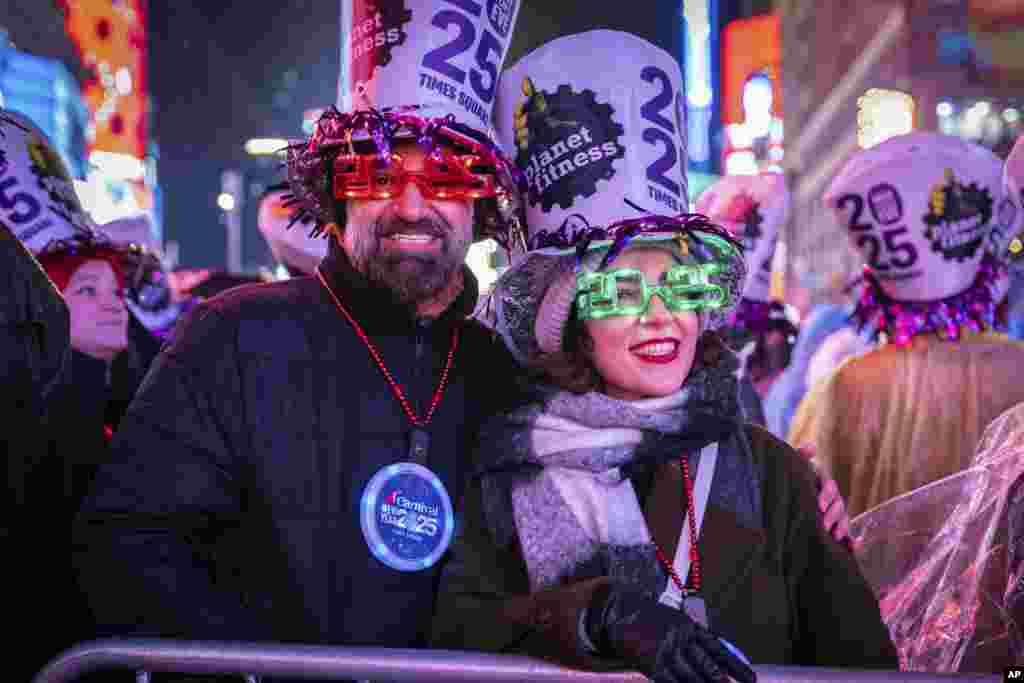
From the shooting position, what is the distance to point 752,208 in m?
4.96

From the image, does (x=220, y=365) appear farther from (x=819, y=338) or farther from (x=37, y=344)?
(x=819, y=338)

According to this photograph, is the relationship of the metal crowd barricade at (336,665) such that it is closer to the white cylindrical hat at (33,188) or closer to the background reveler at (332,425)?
the background reveler at (332,425)

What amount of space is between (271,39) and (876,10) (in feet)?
124

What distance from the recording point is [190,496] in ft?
8.05

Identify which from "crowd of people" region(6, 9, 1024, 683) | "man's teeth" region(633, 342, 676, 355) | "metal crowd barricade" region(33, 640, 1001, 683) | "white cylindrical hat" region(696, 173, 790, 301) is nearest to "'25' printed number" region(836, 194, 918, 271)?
"white cylindrical hat" region(696, 173, 790, 301)

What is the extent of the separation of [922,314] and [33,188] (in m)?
3.67

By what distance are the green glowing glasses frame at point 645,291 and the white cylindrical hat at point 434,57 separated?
781 mm

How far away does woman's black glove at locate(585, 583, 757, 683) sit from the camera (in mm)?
1891

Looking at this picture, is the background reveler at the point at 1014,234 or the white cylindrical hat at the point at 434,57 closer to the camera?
the background reveler at the point at 1014,234

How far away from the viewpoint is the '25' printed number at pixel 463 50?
2932mm

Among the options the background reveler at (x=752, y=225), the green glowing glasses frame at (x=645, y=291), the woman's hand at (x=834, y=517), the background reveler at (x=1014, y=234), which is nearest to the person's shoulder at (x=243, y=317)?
the green glowing glasses frame at (x=645, y=291)

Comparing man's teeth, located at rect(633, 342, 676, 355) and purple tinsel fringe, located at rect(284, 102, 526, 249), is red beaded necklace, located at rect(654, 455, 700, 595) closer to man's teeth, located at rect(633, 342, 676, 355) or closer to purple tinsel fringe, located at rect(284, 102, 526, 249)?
man's teeth, located at rect(633, 342, 676, 355)

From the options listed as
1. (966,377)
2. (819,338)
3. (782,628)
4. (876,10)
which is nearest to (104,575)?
(782,628)

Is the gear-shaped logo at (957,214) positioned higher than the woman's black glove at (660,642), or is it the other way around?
the gear-shaped logo at (957,214)
